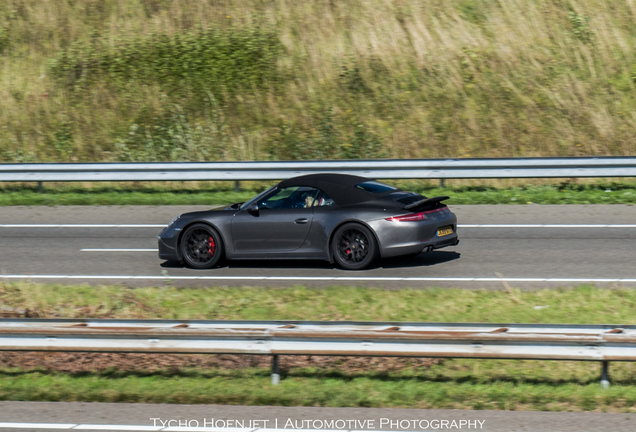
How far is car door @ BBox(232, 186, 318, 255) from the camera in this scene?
1085cm

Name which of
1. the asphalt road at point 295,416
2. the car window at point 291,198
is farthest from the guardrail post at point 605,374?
the car window at point 291,198

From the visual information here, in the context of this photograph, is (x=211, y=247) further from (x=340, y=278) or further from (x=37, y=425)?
(x=37, y=425)

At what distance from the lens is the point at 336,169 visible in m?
17.0

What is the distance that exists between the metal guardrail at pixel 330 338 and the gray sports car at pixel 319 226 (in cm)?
398

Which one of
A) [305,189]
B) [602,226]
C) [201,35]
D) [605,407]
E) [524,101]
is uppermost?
[201,35]

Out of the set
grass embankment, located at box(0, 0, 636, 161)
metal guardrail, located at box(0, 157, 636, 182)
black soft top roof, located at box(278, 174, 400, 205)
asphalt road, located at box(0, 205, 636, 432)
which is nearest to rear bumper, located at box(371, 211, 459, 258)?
asphalt road, located at box(0, 205, 636, 432)

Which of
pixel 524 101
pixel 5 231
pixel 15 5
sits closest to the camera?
pixel 5 231

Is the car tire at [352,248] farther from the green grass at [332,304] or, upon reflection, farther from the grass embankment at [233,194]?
the grass embankment at [233,194]

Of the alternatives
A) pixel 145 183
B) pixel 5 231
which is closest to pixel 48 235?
pixel 5 231

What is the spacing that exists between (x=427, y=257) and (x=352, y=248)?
1.58m

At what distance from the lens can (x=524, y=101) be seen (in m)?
23.1

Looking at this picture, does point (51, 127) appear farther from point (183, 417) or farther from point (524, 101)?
point (183, 417)

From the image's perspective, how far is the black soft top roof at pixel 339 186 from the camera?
35.2 ft

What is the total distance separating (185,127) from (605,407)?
19.0 metres
